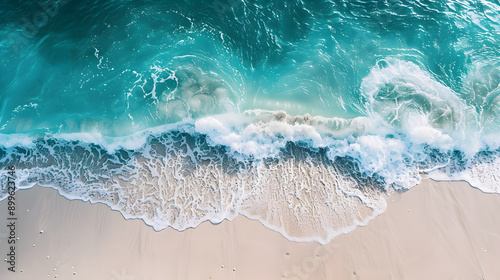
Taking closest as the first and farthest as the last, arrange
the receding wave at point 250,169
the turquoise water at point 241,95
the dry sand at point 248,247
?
the dry sand at point 248,247 → the receding wave at point 250,169 → the turquoise water at point 241,95

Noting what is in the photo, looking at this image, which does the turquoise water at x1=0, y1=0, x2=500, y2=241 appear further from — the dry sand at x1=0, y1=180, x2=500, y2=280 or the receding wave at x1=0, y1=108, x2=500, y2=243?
the dry sand at x1=0, y1=180, x2=500, y2=280

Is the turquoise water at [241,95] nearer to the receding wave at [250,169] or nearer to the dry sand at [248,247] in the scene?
the receding wave at [250,169]

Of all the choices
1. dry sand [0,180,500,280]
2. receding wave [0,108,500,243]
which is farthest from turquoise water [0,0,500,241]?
dry sand [0,180,500,280]

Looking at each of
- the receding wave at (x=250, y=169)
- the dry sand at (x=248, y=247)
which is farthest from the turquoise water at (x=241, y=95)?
the dry sand at (x=248, y=247)

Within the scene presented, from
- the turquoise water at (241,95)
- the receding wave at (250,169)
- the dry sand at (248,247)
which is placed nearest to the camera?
the dry sand at (248,247)

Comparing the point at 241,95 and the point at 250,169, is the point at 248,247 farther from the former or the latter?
the point at 241,95

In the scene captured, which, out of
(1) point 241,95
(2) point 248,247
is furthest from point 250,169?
(1) point 241,95

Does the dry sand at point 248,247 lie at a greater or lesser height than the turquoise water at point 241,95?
lesser

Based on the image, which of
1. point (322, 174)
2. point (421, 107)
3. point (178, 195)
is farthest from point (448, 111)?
point (178, 195)
